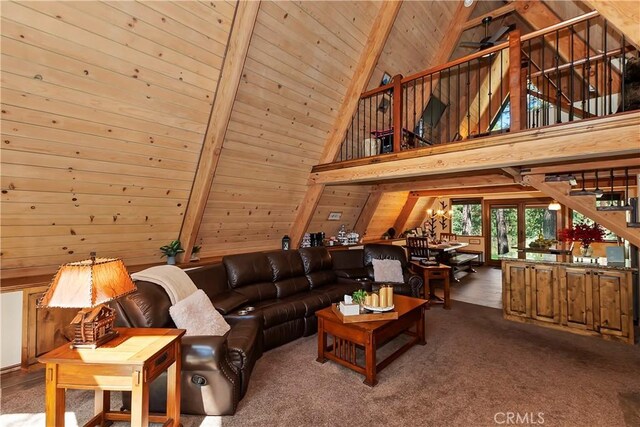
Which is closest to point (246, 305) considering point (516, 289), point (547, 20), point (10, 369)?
point (10, 369)

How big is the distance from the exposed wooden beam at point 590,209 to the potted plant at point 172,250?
177 inches

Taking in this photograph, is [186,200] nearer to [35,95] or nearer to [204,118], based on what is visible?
[204,118]

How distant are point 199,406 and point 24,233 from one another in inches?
87.9

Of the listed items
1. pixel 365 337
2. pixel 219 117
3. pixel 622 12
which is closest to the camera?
pixel 622 12

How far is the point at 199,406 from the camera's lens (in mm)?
2141

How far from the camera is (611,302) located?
3.46m

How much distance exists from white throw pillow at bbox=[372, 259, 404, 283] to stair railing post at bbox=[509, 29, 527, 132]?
102 inches

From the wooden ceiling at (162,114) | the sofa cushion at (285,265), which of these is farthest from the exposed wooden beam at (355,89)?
the sofa cushion at (285,265)

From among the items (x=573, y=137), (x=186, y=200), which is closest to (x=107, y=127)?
(x=186, y=200)

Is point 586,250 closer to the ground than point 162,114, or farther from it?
closer to the ground

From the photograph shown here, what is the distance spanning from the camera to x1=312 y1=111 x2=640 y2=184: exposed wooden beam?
235 cm

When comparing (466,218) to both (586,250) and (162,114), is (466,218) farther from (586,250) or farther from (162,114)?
(162,114)

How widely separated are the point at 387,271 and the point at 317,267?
Result: 111 cm

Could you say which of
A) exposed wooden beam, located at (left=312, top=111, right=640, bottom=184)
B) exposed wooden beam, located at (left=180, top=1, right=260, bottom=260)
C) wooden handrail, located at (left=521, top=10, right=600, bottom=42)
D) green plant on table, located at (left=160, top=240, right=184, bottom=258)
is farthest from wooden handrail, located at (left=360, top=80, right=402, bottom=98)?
green plant on table, located at (left=160, top=240, right=184, bottom=258)
